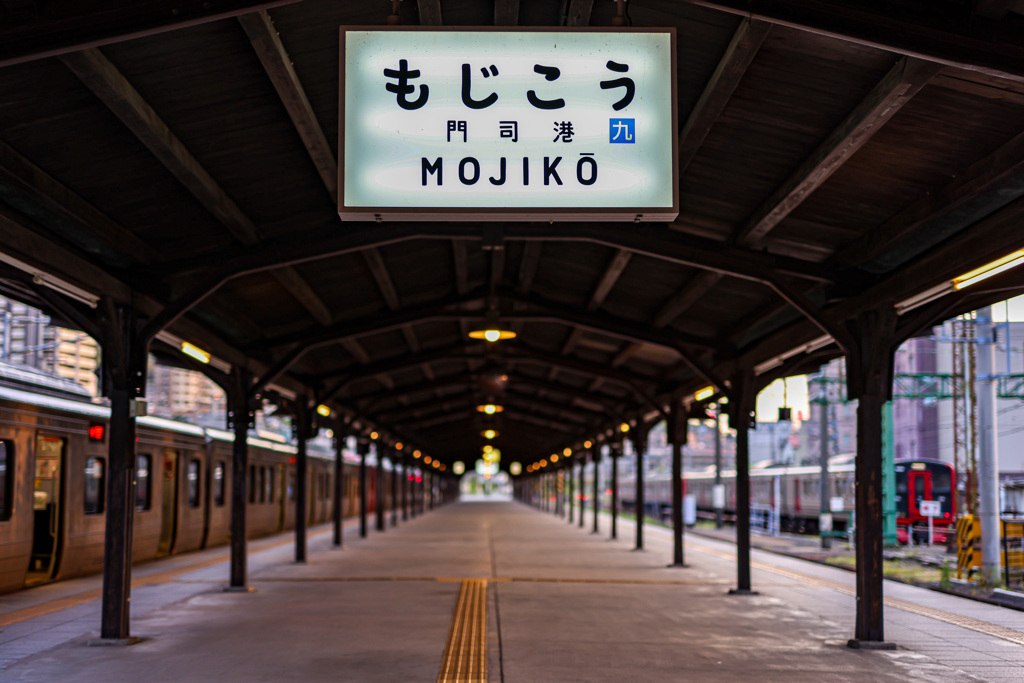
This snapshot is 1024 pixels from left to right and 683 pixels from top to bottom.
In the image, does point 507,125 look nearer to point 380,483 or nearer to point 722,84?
point 722,84

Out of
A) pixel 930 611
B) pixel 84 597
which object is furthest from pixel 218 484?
pixel 930 611

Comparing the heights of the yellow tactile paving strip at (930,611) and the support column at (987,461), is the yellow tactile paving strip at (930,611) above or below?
below

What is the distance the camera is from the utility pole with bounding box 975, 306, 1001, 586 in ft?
47.4

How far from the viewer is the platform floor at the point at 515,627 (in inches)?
320

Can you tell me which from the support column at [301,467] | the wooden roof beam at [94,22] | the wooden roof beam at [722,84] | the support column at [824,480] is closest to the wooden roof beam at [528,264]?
the wooden roof beam at [722,84]

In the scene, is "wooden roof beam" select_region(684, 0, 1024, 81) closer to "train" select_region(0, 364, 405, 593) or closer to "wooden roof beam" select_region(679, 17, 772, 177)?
"wooden roof beam" select_region(679, 17, 772, 177)

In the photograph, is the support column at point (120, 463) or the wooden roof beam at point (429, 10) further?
the support column at point (120, 463)

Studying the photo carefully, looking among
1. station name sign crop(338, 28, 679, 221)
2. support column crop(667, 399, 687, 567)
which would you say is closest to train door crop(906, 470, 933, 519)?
support column crop(667, 399, 687, 567)

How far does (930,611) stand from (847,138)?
7.59 metres

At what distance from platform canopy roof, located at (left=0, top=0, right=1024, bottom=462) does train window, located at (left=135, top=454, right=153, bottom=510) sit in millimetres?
3894

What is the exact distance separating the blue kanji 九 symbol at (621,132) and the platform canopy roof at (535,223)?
2.38ft

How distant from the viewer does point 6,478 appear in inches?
456

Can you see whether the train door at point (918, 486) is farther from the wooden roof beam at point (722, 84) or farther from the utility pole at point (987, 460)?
the wooden roof beam at point (722, 84)

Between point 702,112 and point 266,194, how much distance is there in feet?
13.6
